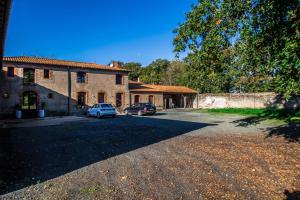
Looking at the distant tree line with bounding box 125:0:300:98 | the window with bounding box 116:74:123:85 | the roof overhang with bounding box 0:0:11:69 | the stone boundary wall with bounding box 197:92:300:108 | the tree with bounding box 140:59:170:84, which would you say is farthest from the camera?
the tree with bounding box 140:59:170:84

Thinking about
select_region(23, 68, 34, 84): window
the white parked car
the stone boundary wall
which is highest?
select_region(23, 68, 34, 84): window

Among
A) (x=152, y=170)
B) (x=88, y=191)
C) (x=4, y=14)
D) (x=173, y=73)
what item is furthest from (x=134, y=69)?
(x=88, y=191)

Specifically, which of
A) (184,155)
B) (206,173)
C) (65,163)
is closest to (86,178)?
(65,163)

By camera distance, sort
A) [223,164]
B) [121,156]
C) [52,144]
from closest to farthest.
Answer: [223,164] → [121,156] → [52,144]

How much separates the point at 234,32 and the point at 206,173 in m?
6.69

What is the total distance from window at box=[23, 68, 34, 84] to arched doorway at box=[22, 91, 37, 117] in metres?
1.23

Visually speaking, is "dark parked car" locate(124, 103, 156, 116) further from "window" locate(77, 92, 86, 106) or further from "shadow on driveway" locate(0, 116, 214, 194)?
"shadow on driveway" locate(0, 116, 214, 194)

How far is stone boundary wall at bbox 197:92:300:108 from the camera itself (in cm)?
2873

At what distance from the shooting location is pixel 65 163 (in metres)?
6.86

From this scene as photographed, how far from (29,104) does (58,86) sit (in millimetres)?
3746

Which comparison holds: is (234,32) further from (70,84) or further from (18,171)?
(70,84)

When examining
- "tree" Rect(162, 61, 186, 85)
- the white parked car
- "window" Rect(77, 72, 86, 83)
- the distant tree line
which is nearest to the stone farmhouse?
"window" Rect(77, 72, 86, 83)

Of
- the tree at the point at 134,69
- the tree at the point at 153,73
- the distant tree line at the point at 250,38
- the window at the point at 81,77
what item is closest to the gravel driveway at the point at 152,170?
the distant tree line at the point at 250,38

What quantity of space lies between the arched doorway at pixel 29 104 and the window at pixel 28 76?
48.5 inches
